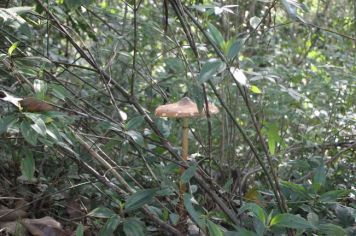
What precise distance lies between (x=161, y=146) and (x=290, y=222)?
777 millimetres

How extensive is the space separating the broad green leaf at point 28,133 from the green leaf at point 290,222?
3.00 feet

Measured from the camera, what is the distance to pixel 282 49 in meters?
5.62

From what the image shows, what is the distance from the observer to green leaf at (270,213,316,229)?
182cm

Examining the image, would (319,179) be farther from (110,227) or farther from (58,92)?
(58,92)

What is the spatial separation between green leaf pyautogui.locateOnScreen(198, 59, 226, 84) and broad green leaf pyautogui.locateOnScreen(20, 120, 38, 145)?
566mm

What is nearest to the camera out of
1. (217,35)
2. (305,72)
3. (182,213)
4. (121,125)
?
(217,35)

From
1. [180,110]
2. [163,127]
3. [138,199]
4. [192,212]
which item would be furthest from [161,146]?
[192,212]

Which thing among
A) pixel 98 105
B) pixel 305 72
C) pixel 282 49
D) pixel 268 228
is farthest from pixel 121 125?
pixel 282 49

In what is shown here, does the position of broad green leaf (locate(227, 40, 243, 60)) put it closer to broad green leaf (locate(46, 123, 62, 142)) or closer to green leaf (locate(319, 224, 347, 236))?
broad green leaf (locate(46, 123, 62, 142))

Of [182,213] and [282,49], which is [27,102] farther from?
[282,49]

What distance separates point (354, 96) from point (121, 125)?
6.76 feet

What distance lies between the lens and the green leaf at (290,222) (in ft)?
5.97

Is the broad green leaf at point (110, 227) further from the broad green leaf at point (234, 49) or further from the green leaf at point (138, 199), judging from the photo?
the broad green leaf at point (234, 49)

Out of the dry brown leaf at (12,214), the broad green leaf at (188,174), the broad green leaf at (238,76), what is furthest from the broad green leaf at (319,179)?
the dry brown leaf at (12,214)
